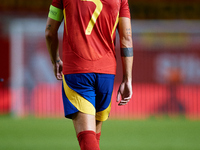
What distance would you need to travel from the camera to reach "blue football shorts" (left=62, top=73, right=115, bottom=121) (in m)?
3.75

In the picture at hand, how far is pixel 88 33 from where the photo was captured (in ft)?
12.4

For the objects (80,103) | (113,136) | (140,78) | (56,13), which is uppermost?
(56,13)

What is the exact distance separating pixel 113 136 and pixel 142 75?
4.97 meters

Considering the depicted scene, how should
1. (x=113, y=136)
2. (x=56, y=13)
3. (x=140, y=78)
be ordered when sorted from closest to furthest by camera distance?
(x=56, y=13) → (x=113, y=136) → (x=140, y=78)

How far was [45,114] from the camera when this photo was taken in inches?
547

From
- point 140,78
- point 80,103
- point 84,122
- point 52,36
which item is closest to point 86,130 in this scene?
point 84,122

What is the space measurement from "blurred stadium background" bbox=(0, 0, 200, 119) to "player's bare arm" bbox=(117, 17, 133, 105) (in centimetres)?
937

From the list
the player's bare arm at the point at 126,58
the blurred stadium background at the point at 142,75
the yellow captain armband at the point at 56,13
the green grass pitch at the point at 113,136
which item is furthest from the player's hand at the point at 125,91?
the blurred stadium background at the point at 142,75

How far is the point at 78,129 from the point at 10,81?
1094 cm

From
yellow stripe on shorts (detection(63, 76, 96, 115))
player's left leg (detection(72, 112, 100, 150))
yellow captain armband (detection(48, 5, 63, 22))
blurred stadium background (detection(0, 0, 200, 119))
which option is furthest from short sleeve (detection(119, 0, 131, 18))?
blurred stadium background (detection(0, 0, 200, 119))

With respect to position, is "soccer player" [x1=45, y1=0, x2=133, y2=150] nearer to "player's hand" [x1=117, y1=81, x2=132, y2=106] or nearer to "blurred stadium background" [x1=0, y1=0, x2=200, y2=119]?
"player's hand" [x1=117, y1=81, x2=132, y2=106]

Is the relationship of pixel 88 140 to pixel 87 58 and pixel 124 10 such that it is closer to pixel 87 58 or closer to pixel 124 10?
pixel 87 58

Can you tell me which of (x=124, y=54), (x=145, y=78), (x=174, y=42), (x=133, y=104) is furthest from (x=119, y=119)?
(x=124, y=54)

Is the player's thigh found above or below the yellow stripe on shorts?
below
